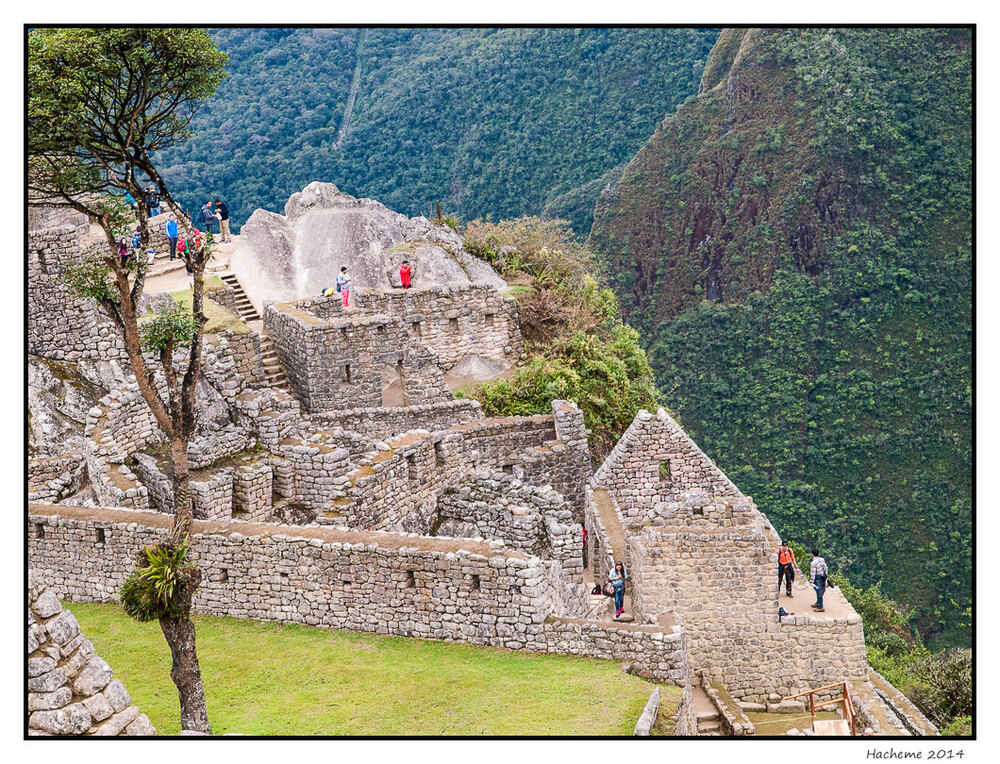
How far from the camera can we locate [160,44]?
15406mm

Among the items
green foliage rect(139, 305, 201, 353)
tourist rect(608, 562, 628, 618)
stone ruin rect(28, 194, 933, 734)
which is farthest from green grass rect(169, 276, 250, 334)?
tourist rect(608, 562, 628, 618)

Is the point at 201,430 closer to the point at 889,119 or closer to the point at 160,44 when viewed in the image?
the point at 160,44

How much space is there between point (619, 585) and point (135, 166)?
8479 mm

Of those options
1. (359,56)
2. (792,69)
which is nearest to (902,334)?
(792,69)

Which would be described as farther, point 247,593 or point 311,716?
point 247,593

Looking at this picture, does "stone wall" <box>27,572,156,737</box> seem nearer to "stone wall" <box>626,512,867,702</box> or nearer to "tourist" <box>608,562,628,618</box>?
"stone wall" <box>626,512,867,702</box>

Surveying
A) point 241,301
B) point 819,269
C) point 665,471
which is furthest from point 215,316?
point 819,269

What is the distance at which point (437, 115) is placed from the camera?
269 feet

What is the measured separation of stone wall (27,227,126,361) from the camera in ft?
76.9

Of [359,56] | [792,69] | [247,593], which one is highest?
[792,69]

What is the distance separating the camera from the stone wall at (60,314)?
23453 mm

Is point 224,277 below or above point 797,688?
above

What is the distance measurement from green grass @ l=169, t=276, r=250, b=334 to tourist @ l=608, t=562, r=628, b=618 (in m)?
10.9

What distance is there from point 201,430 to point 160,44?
247 inches
